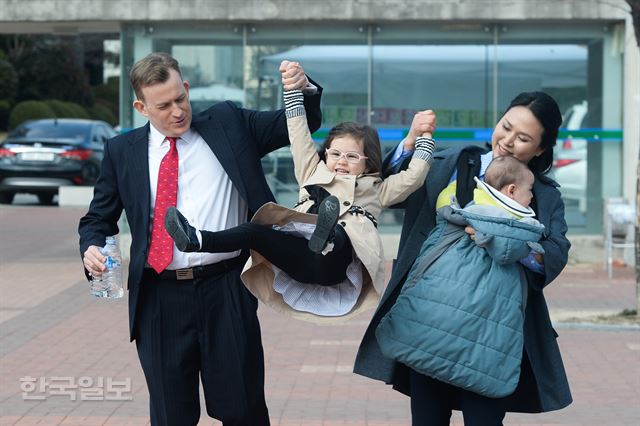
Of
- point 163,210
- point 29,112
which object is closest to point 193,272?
point 163,210

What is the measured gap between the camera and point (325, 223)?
415cm

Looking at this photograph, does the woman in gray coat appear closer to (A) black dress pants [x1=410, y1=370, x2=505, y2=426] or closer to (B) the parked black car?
(A) black dress pants [x1=410, y1=370, x2=505, y2=426]

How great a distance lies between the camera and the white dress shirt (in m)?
4.64

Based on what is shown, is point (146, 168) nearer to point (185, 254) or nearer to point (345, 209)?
point (185, 254)

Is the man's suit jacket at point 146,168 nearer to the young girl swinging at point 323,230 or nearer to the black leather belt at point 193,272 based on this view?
the black leather belt at point 193,272

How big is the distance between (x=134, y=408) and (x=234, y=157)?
300cm

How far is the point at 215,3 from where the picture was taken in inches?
557

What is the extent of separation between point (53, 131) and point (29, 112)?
17.6 m

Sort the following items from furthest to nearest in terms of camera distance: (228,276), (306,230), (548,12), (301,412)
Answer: (548,12) < (301,412) < (228,276) < (306,230)

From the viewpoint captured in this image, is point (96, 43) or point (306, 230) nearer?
point (306, 230)

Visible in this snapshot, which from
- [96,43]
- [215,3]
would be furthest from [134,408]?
[96,43]

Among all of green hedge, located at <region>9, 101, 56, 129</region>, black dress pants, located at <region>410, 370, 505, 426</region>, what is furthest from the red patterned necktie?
green hedge, located at <region>9, 101, 56, 129</region>

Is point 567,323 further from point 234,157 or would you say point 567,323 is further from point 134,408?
point 234,157

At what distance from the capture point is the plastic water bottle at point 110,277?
183 inches
